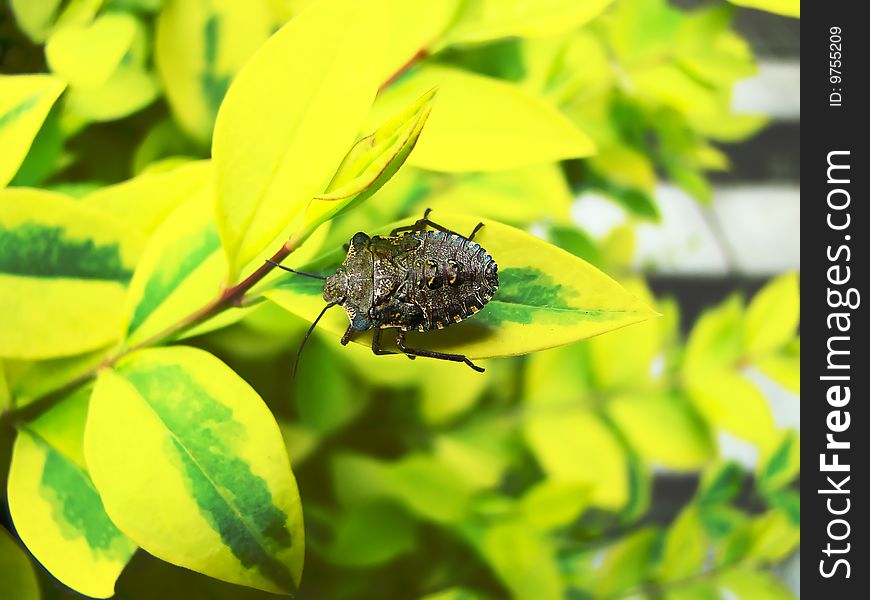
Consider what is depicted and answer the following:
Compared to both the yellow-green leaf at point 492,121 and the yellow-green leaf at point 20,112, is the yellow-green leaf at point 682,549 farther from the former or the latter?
the yellow-green leaf at point 20,112

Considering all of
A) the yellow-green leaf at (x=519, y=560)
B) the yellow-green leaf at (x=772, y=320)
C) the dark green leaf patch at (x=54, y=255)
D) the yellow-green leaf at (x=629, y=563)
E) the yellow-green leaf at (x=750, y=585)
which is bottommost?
the yellow-green leaf at (x=750, y=585)

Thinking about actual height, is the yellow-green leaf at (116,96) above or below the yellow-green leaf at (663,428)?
above

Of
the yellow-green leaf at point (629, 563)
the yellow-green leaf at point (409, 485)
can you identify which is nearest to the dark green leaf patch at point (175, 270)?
the yellow-green leaf at point (409, 485)

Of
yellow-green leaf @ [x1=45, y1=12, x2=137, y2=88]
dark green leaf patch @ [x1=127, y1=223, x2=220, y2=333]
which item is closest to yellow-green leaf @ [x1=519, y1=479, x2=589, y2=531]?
dark green leaf patch @ [x1=127, y1=223, x2=220, y2=333]

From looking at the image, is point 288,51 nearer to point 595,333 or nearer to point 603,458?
point 595,333

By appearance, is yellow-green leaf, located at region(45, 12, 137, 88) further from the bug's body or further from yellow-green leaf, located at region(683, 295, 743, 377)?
yellow-green leaf, located at region(683, 295, 743, 377)

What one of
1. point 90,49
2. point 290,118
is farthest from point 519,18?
point 90,49
